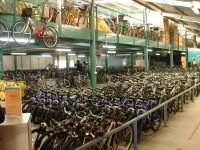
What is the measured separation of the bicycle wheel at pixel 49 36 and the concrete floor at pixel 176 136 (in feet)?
14.0

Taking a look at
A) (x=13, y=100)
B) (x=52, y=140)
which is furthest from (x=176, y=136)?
(x=13, y=100)

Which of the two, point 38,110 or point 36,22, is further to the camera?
point 36,22

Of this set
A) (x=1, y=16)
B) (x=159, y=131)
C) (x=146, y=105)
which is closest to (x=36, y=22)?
(x=1, y=16)

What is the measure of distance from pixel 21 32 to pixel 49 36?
43.5 inches

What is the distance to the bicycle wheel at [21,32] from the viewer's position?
22.8 ft

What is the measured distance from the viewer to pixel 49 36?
7.98 m

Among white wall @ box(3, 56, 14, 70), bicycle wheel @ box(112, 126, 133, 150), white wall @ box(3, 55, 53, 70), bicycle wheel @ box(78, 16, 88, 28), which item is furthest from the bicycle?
white wall @ box(3, 56, 14, 70)

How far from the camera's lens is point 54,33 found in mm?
8188

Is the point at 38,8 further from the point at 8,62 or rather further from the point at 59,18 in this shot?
the point at 8,62

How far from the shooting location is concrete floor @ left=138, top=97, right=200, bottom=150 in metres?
4.95

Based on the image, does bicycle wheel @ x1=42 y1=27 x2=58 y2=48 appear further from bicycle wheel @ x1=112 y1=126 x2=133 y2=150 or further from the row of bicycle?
bicycle wheel @ x1=112 y1=126 x2=133 y2=150

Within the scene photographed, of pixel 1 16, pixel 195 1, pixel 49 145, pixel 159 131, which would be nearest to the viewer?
pixel 49 145

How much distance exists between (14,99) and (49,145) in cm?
164

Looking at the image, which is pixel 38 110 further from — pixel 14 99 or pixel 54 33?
pixel 14 99
